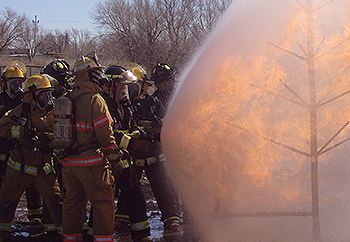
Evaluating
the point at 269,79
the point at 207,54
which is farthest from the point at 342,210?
the point at 207,54

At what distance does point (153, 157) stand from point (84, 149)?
4.83 feet

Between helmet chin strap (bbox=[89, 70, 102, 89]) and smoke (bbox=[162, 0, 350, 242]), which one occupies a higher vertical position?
helmet chin strap (bbox=[89, 70, 102, 89])

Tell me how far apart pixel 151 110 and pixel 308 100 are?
7.79 feet

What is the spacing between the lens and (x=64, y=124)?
3768mm

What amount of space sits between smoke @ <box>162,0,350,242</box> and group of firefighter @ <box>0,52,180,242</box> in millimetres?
957

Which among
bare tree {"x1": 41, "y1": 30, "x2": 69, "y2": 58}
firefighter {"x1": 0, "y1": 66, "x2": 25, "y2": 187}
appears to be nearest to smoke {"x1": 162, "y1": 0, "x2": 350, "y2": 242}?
firefighter {"x1": 0, "y1": 66, "x2": 25, "y2": 187}

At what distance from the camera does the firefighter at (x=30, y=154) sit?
4.49 meters

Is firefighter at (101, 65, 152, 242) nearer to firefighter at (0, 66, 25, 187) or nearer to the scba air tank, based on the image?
the scba air tank

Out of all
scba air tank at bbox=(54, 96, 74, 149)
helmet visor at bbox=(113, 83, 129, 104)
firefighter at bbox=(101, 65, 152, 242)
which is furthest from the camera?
helmet visor at bbox=(113, 83, 129, 104)

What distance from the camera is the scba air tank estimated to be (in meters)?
3.76

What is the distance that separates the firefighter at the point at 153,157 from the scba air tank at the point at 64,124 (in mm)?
1090

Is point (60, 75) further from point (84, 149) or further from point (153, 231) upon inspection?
point (153, 231)

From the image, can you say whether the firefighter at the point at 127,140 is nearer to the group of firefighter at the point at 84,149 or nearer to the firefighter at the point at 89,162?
the group of firefighter at the point at 84,149

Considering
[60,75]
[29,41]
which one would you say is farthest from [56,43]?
[60,75]
